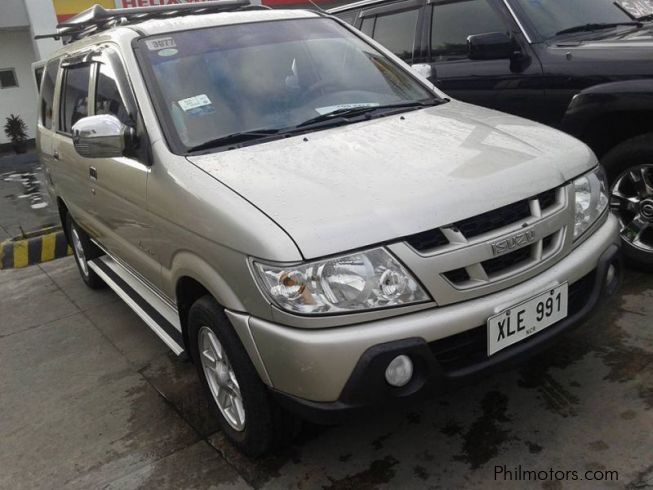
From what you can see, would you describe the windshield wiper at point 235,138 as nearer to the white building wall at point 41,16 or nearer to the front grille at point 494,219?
the front grille at point 494,219

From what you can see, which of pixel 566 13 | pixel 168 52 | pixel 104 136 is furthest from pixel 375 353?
pixel 566 13

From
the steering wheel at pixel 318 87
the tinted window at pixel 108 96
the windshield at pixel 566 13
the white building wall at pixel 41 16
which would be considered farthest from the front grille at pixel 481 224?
the white building wall at pixel 41 16

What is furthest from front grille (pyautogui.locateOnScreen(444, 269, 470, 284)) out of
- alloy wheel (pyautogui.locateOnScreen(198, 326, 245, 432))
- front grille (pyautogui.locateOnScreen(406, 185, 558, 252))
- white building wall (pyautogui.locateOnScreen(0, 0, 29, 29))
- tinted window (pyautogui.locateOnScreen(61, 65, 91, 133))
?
white building wall (pyautogui.locateOnScreen(0, 0, 29, 29))

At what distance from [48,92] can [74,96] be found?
96 cm

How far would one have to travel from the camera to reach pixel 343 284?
2061mm

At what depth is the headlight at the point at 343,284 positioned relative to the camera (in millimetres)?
2043

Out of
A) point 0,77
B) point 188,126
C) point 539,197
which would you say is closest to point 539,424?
point 539,197

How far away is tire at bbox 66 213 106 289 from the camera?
469 centimetres

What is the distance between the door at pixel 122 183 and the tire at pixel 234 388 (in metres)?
0.53

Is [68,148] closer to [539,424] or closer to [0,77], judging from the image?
[539,424]

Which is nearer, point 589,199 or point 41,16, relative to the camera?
point 589,199

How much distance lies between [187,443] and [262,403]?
69 cm

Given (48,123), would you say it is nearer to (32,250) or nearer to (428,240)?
(32,250)

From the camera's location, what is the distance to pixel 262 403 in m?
2.36
